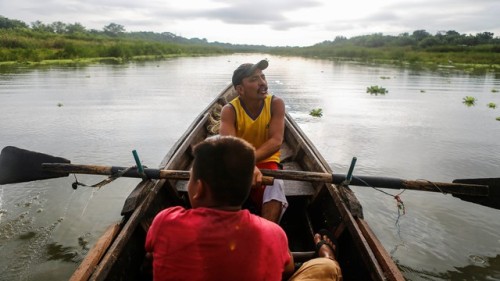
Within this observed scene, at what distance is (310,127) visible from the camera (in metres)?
9.10

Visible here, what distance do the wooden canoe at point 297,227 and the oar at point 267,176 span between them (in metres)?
0.20

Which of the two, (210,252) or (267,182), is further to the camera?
(267,182)

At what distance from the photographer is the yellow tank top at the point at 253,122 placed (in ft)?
11.8

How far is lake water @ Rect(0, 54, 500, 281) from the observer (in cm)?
375

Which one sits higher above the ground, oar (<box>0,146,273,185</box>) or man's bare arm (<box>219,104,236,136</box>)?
man's bare arm (<box>219,104,236,136</box>)

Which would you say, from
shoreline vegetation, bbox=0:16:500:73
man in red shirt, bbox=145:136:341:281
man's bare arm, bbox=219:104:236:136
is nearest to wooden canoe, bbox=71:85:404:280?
man's bare arm, bbox=219:104:236:136

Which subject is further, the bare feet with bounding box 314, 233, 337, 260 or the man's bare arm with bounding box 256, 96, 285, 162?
the man's bare arm with bounding box 256, 96, 285, 162

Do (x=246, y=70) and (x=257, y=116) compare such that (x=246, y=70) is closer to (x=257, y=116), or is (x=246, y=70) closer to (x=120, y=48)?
(x=257, y=116)

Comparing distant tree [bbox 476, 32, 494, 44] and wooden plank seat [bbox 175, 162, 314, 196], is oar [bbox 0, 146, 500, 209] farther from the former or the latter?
distant tree [bbox 476, 32, 494, 44]

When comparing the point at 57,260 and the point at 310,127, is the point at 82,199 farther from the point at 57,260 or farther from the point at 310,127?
the point at 310,127

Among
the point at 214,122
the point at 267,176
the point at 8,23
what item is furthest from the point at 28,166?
the point at 8,23

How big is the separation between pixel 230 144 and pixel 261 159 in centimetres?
194

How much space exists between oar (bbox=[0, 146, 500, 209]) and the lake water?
74 centimetres

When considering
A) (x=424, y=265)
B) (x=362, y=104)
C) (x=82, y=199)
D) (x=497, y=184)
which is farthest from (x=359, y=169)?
(x=362, y=104)
